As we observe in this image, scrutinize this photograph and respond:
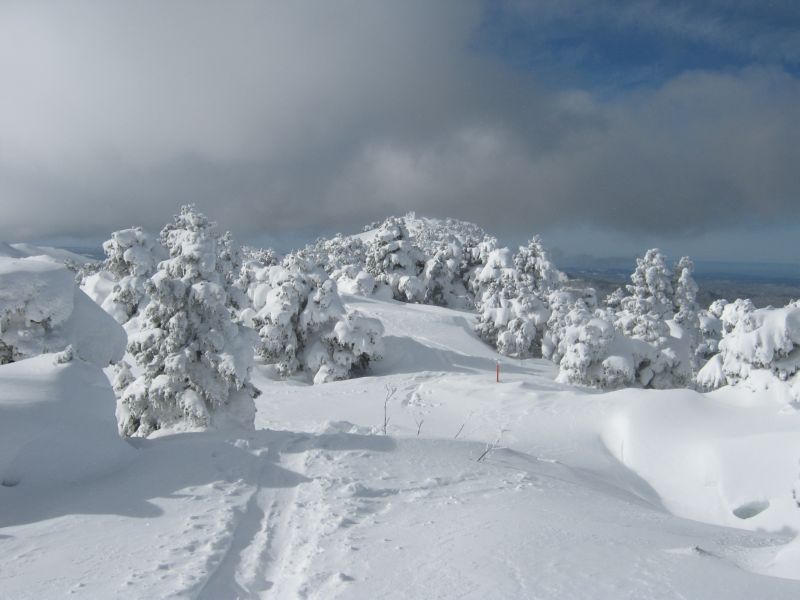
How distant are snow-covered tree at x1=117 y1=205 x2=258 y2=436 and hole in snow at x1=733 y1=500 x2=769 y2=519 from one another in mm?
11409

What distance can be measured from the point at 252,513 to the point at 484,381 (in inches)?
640

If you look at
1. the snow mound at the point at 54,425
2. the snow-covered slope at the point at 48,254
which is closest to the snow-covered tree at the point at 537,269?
the snow-covered slope at the point at 48,254

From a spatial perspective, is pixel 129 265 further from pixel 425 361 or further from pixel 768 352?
pixel 768 352

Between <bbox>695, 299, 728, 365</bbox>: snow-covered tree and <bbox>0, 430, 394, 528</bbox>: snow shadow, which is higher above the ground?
<bbox>695, 299, 728, 365</bbox>: snow-covered tree

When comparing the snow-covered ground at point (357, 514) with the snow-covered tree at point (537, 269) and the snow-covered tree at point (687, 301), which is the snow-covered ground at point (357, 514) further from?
the snow-covered tree at point (537, 269)

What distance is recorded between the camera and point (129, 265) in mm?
33656

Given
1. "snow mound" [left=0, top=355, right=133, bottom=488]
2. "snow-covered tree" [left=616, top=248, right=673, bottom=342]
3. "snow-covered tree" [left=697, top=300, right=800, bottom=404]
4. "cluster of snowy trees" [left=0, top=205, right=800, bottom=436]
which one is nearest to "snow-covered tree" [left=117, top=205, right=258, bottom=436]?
"cluster of snowy trees" [left=0, top=205, right=800, bottom=436]

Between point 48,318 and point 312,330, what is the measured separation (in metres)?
16.6

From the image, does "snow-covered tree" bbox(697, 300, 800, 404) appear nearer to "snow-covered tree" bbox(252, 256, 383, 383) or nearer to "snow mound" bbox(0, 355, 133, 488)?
"snow-covered tree" bbox(252, 256, 383, 383)

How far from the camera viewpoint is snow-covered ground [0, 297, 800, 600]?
488cm

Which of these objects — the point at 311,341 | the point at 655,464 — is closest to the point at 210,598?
the point at 655,464

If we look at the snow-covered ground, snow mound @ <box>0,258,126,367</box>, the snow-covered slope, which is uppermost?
the snow-covered slope

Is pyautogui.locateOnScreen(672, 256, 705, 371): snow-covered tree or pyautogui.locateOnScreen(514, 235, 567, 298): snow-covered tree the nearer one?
pyautogui.locateOnScreen(672, 256, 705, 371): snow-covered tree

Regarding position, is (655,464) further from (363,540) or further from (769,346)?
(363,540)
